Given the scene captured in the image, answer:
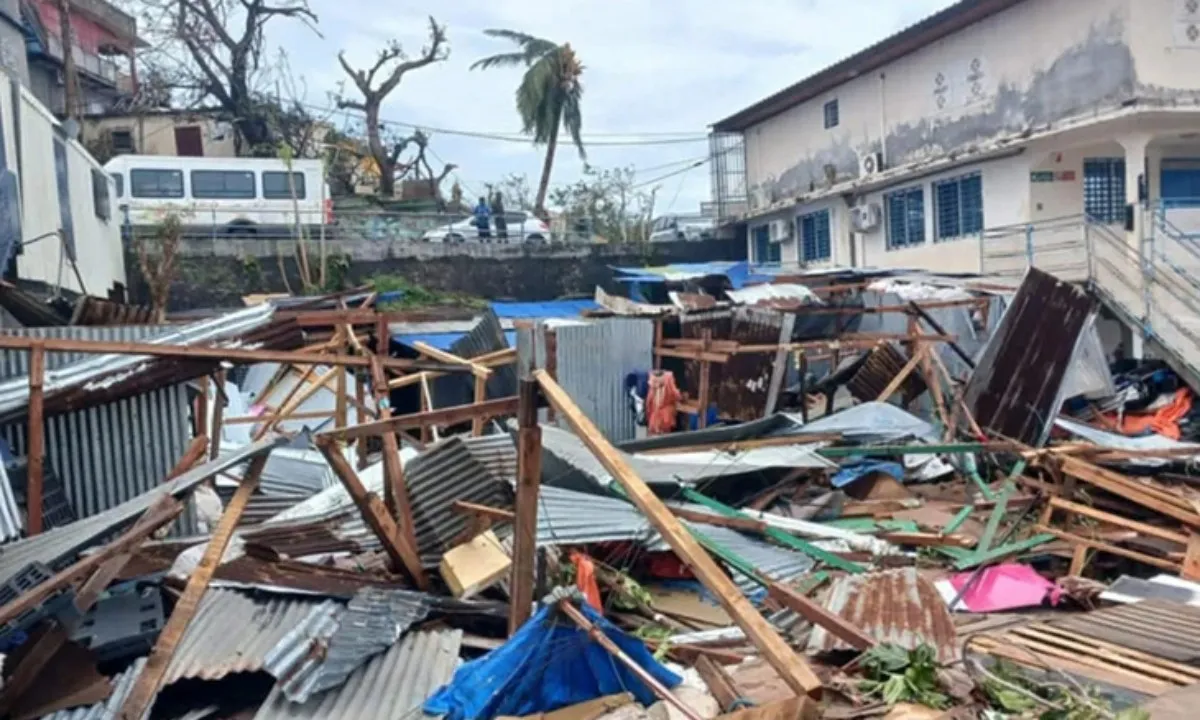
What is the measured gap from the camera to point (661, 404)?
13.0 meters

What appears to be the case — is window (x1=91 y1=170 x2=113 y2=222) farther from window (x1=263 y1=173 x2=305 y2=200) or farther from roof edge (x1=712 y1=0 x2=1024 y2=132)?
roof edge (x1=712 y1=0 x2=1024 y2=132)

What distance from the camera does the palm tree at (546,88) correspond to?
29.3m

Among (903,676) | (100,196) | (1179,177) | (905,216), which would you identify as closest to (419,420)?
(903,676)

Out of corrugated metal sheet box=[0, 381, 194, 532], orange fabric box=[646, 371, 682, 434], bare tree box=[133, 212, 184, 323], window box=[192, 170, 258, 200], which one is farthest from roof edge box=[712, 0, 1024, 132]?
corrugated metal sheet box=[0, 381, 194, 532]

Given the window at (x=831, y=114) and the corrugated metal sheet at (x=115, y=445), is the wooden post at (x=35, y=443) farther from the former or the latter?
the window at (x=831, y=114)

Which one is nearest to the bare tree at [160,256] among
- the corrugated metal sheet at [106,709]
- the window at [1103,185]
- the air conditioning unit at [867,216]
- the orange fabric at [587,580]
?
the orange fabric at [587,580]

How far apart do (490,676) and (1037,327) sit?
943 centimetres

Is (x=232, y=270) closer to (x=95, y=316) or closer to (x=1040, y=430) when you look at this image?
(x=95, y=316)

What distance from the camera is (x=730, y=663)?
5199 millimetres

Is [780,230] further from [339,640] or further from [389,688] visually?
[389,688]

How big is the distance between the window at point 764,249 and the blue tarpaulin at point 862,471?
17367 mm

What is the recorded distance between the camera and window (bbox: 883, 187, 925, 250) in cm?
2169

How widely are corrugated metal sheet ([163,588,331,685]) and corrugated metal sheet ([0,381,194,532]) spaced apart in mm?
2266

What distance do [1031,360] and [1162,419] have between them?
4090 millimetres
